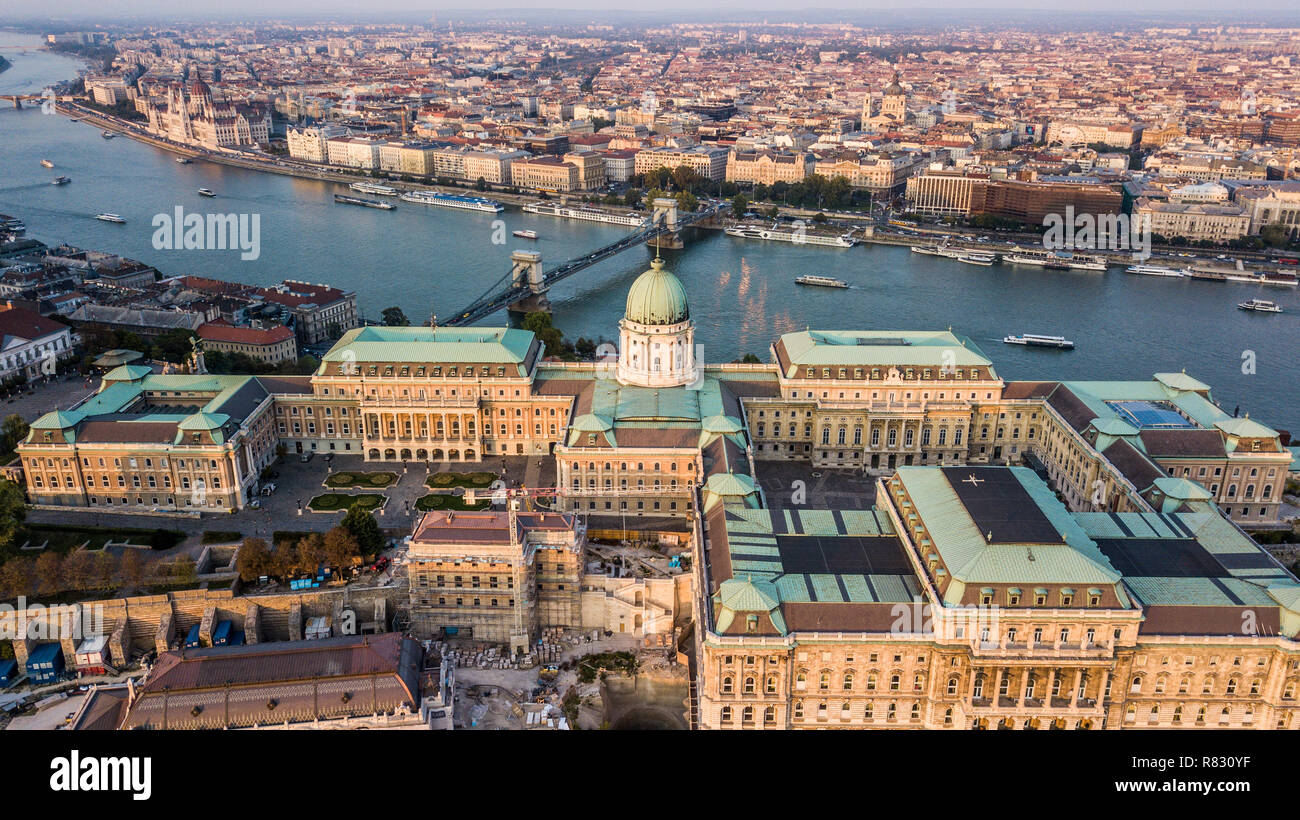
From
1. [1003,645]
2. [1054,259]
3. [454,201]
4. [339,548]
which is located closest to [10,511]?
[339,548]

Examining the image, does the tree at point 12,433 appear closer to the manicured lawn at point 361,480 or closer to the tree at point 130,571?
the tree at point 130,571

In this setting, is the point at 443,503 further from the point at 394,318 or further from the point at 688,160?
the point at 688,160

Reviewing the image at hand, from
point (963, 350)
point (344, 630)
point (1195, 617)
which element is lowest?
point (344, 630)

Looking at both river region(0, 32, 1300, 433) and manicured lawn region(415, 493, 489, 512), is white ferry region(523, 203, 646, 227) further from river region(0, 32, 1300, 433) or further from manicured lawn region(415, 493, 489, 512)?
manicured lawn region(415, 493, 489, 512)

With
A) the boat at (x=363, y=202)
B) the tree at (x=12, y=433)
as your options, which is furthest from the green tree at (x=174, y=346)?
the boat at (x=363, y=202)

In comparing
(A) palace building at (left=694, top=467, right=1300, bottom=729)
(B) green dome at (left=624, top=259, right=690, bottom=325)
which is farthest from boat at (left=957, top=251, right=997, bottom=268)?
(A) palace building at (left=694, top=467, right=1300, bottom=729)

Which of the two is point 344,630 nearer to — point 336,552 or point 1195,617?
point 336,552

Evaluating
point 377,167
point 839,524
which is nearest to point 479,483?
point 839,524
